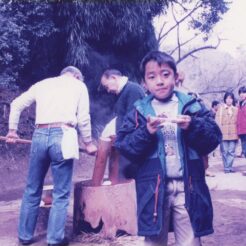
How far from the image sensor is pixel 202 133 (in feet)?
7.02

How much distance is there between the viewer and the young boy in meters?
2.15

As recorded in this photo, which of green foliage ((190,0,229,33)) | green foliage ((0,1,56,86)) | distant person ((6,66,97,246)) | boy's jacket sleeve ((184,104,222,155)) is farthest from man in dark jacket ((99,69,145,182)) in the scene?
green foliage ((190,0,229,33))

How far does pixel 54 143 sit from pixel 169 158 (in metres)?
1.79

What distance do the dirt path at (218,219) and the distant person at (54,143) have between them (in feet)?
0.98

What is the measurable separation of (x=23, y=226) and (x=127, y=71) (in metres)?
9.39

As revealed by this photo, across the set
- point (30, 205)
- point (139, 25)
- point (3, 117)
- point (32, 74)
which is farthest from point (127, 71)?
point (30, 205)

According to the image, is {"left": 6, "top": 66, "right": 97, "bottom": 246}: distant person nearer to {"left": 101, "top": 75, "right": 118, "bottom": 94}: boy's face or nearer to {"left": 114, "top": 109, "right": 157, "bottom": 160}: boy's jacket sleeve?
{"left": 101, "top": 75, "right": 118, "bottom": 94}: boy's face

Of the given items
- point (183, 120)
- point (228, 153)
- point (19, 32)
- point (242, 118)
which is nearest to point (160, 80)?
point (183, 120)

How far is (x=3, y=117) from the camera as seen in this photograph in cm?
982

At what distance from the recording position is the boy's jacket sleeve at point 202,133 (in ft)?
6.97

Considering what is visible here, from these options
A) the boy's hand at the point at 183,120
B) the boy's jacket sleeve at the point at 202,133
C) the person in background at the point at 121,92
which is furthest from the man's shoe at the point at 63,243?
the boy's hand at the point at 183,120

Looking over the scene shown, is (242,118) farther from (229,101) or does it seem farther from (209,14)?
(209,14)

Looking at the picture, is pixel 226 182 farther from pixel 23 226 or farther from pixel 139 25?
pixel 139 25

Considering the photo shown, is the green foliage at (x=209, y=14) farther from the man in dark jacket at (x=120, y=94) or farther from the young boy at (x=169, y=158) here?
the young boy at (x=169, y=158)
